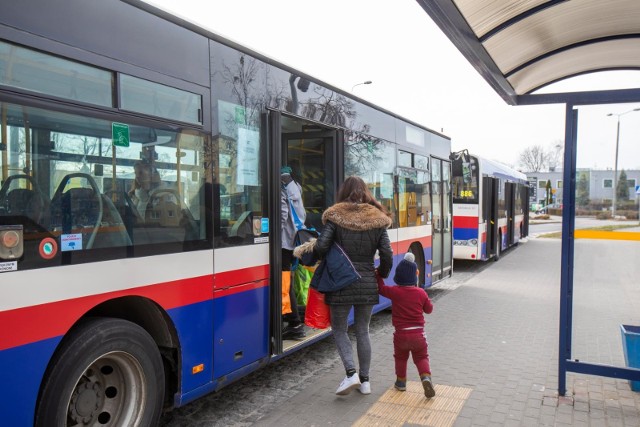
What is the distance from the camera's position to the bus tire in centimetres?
294

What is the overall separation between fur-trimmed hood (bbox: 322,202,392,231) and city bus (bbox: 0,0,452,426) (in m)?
0.56

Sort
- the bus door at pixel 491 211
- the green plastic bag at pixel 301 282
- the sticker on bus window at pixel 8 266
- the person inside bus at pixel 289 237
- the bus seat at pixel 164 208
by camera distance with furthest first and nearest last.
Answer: the bus door at pixel 491 211, the green plastic bag at pixel 301 282, the person inside bus at pixel 289 237, the bus seat at pixel 164 208, the sticker on bus window at pixel 8 266

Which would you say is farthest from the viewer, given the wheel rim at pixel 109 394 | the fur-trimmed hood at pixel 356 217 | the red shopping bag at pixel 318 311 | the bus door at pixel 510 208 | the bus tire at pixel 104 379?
the bus door at pixel 510 208

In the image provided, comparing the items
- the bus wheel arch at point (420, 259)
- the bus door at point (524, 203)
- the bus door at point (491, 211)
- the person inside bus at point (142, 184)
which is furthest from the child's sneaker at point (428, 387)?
the bus door at point (524, 203)

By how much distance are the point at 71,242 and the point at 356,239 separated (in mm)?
2392

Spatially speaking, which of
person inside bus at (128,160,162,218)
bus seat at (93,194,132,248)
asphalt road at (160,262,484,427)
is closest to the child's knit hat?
asphalt road at (160,262,484,427)

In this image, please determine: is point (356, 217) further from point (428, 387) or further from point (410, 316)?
point (428, 387)

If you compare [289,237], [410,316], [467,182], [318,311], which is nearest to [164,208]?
[318,311]

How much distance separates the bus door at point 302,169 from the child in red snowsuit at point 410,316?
1042mm

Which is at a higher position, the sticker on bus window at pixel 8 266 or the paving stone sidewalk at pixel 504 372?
the sticker on bus window at pixel 8 266

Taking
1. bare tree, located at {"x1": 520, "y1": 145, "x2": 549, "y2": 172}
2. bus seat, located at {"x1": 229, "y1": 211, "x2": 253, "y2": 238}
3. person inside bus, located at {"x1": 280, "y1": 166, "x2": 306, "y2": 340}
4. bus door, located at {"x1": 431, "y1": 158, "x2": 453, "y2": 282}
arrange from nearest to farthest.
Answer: bus seat, located at {"x1": 229, "y1": 211, "x2": 253, "y2": 238}
person inside bus, located at {"x1": 280, "y1": 166, "x2": 306, "y2": 340}
bus door, located at {"x1": 431, "y1": 158, "x2": 453, "y2": 282}
bare tree, located at {"x1": 520, "y1": 145, "x2": 549, "y2": 172}

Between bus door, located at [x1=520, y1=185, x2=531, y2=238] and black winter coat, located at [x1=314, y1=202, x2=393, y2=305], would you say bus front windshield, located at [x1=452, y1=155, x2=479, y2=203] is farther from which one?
black winter coat, located at [x1=314, y1=202, x2=393, y2=305]

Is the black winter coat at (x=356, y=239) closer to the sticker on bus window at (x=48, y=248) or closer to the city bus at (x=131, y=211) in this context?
the city bus at (x=131, y=211)

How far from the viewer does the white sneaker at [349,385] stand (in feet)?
15.6
